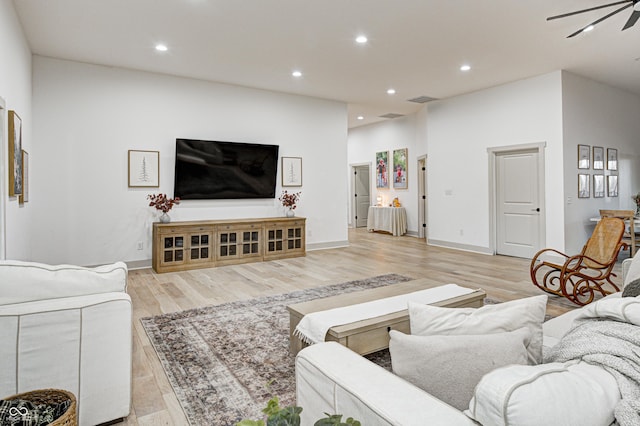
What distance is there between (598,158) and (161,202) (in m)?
7.43

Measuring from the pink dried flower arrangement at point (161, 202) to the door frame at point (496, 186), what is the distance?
18.1ft

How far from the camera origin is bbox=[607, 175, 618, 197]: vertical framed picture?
708cm

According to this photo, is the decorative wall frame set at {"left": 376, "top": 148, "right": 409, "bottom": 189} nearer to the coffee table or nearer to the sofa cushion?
the coffee table

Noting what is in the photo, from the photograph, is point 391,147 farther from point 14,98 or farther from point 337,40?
point 14,98

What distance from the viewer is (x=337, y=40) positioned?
15.6 feet

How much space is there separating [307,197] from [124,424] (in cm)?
579

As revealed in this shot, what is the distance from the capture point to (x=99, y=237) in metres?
5.62

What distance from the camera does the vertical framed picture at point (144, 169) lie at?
5.83m

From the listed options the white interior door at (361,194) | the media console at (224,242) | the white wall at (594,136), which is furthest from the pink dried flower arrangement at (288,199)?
the white interior door at (361,194)

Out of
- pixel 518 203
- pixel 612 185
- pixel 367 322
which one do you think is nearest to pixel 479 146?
pixel 518 203

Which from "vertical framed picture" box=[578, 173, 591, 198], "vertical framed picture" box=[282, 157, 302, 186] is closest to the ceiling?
"vertical framed picture" box=[282, 157, 302, 186]

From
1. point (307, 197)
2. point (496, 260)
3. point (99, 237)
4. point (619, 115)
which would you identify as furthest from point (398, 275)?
point (619, 115)

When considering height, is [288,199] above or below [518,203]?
above

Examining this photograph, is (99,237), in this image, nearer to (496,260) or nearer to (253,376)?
(253,376)
